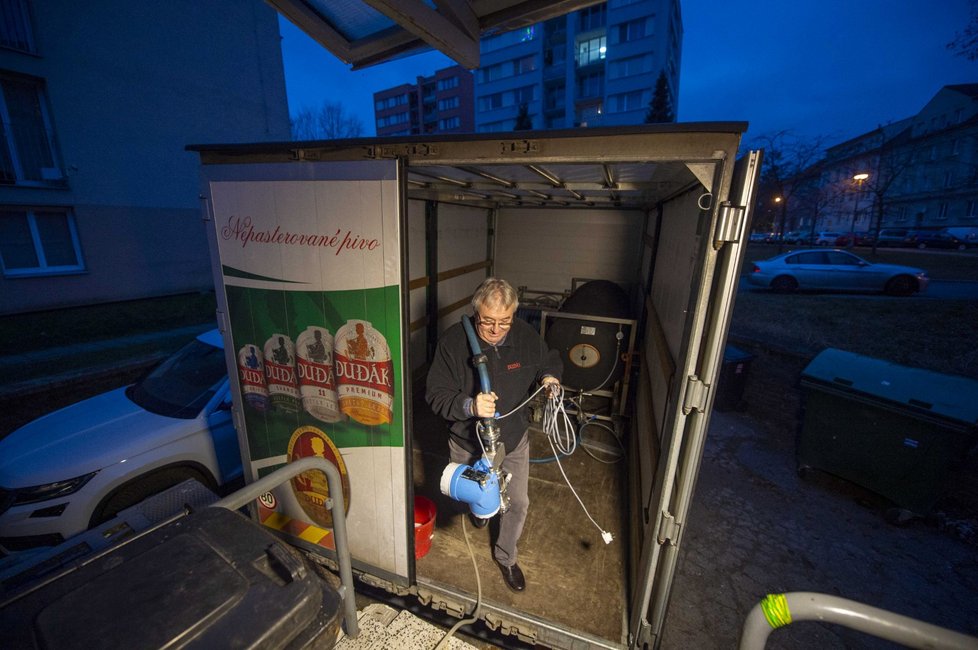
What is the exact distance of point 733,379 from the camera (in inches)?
249

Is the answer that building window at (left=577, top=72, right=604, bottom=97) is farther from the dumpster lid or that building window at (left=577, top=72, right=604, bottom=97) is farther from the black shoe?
the black shoe

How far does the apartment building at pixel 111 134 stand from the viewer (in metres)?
9.95

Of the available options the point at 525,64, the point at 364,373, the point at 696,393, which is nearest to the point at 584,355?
the point at 696,393

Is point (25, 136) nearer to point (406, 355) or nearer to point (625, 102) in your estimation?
point (406, 355)

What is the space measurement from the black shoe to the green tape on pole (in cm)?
212

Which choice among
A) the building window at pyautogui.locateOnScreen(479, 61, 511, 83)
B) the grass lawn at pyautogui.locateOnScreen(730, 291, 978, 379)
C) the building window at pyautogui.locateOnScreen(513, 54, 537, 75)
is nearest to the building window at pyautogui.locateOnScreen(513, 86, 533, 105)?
the building window at pyautogui.locateOnScreen(513, 54, 537, 75)

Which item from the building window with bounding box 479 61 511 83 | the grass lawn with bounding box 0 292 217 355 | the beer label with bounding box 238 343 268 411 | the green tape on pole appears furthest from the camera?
the building window with bounding box 479 61 511 83

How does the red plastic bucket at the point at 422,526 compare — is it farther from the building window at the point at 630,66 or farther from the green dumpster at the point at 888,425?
the building window at the point at 630,66

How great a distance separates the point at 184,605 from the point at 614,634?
110 inches

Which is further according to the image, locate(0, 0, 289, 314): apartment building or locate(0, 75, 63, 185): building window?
locate(0, 0, 289, 314): apartment building

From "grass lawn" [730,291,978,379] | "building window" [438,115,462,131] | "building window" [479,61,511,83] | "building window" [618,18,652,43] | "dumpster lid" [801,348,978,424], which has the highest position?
"building window" [618,18,652,43]

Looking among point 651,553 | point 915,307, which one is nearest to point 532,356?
point 651,553

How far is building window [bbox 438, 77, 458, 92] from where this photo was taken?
46500 millimetres

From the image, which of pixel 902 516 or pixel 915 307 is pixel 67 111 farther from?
pixel 915 307
